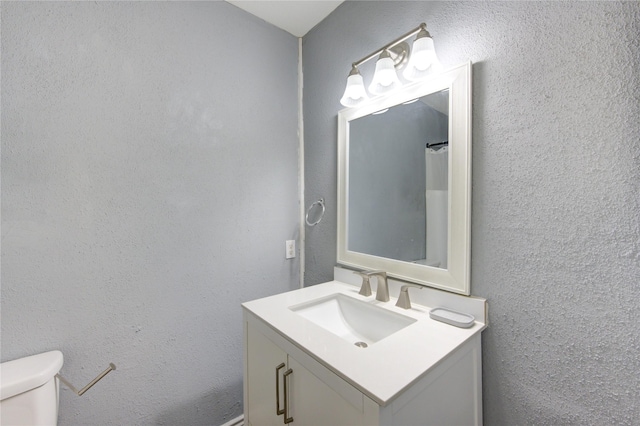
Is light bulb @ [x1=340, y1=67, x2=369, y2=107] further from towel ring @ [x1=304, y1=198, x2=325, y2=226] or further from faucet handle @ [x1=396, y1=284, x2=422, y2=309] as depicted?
faucet handle @ [x1=396, y1=284, x2=422, y2=309]

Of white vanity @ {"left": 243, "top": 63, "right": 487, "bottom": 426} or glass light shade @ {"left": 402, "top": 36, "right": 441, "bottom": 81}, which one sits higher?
glass light shade @ {"left": 402, "top": 36, "right": 441, "bottom": 81}

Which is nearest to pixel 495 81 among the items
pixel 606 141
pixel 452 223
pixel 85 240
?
pixel 606 141

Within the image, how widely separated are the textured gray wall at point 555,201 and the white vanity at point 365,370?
0.12 m

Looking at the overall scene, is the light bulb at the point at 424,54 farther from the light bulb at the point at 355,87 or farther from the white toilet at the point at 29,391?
the white toilet at the point at 29,391

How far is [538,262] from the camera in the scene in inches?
31.0

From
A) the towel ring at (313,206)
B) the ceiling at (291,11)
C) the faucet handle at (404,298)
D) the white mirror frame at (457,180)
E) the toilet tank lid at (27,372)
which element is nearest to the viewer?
the toilet tank lid at (27,372)

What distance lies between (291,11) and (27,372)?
1869mm

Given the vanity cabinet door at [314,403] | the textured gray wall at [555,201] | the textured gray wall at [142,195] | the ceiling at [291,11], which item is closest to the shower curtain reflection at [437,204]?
the textured gray wall at [555,201]

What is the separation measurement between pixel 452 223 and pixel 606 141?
43cm

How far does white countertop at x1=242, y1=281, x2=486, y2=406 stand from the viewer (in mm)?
621

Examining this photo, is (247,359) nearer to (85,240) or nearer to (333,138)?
(85,240)

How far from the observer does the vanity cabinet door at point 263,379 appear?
891 mm

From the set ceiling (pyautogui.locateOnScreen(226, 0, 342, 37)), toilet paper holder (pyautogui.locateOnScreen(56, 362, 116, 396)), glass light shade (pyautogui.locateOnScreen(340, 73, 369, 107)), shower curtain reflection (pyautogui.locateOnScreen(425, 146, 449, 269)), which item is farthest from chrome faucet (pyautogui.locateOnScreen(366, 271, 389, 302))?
ceiling (pyautogui.locateOnScreen(226, 0, 342, 37))

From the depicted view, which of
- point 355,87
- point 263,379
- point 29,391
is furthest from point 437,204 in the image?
point 29,391
